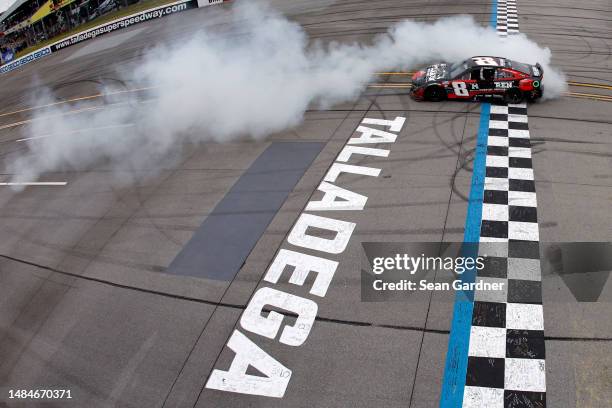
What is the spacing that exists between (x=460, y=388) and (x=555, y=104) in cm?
870

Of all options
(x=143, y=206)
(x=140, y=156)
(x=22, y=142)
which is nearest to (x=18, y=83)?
(x=22, y=142)

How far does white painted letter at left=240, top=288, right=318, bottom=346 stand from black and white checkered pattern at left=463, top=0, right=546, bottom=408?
7.21 ft

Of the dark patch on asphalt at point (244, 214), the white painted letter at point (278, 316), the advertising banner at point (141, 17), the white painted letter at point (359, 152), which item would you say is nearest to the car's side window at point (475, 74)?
the white painted letter at point (359, 152)

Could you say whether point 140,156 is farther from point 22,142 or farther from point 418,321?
point 418,321

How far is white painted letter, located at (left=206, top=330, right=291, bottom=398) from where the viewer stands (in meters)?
6.02

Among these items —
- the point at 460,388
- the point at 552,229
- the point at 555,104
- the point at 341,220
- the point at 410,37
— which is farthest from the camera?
the point at 410,37

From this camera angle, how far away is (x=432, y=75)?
40.8 feet

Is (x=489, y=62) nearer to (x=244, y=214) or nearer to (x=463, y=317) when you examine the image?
(x=244, y=214)

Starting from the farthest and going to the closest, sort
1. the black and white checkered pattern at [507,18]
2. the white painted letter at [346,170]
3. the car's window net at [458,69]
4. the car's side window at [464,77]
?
the black and white checkered pattern at [507,18], the car's window net at [458,69], the car's side window at [464,77], the white painted letter at [346,170]

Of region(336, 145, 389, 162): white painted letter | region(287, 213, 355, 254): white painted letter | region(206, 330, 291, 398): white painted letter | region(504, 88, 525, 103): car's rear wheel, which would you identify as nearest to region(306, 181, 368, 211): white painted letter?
region(287, 213, 355, 254): white painted letter

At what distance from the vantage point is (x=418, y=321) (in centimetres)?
652

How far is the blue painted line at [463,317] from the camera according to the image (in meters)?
5.63

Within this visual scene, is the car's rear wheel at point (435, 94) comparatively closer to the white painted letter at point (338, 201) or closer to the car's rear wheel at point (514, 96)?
the car's rear wheel at point (514, 96)

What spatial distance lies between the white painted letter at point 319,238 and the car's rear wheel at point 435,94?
5.49 metres
